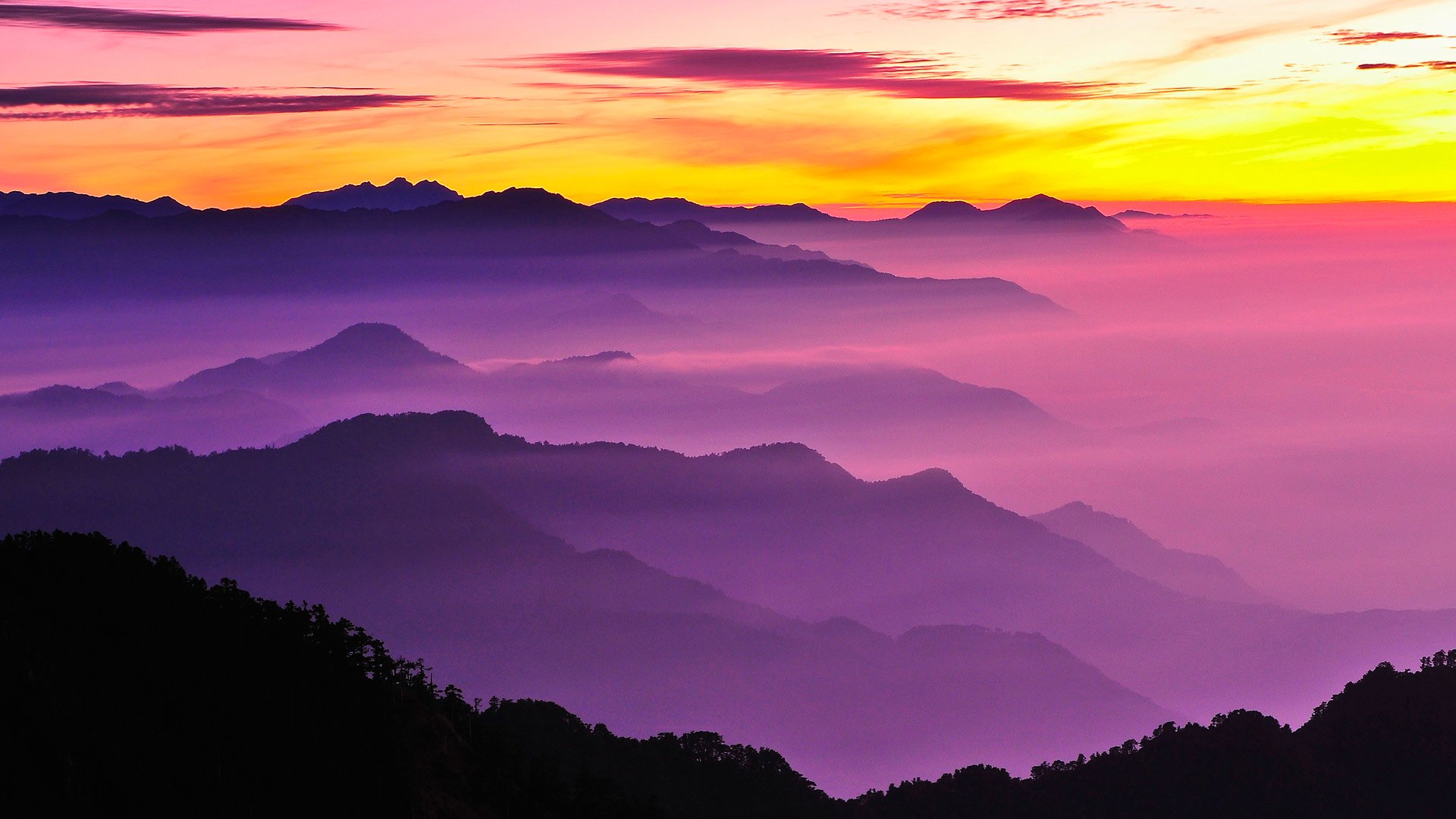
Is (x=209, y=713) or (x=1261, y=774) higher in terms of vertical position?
(x=209, y=713)

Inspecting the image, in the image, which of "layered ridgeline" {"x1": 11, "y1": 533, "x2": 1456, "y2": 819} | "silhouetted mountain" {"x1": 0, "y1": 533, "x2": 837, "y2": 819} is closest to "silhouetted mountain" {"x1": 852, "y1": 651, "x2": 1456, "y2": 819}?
"layered ridgeline" {"x1": 11, "y1": 533, "x2": 1456, "y2": 819}

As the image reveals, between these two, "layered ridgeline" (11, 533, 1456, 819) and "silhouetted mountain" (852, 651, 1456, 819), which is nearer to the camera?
"layered ridgeline" (11, 533, 1456, 819)

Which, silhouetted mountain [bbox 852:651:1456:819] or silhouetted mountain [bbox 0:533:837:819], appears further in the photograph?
silhouetted mountain [bbox 852:651:1456:819]

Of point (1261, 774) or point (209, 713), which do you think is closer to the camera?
point (209, 713)

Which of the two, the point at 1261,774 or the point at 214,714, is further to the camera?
the point at 1261,774

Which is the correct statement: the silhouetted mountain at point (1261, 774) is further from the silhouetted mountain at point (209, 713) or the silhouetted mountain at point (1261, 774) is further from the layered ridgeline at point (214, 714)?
the silhouetted mountain at point (209, 713)

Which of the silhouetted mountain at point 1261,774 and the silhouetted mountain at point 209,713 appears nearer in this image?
the silhouetted mountain at point 209,713

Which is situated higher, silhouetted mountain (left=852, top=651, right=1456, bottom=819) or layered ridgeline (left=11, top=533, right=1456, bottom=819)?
layered ridgeline (left=11, top=533, right=1456, bottom=819)

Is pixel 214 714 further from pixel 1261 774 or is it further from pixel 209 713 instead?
pixel 1261 774

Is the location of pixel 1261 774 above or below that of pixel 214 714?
below

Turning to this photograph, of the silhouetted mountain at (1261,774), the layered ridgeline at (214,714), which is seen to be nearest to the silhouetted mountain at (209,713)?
the layered ridgeline at (214,714)

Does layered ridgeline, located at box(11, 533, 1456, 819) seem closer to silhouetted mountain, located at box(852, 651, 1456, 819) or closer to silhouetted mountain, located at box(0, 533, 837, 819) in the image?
silhouetted mountain, located at box(0, 533, 837, 819)

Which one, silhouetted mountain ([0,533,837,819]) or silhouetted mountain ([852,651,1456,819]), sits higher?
silhouetted mountain ([0,533,837,819])

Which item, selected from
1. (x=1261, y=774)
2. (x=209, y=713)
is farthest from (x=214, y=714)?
(x=1261, y=774)
